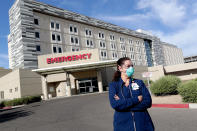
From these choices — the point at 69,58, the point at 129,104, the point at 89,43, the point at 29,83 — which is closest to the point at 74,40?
the point at 89,43

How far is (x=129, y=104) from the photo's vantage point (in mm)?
2211

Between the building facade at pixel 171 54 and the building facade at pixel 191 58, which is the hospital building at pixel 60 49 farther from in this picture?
the building facade at pixel 191 58

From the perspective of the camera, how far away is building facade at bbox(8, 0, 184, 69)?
3662 centimetres

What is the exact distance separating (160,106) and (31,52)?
106 ft

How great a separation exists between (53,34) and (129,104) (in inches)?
1656

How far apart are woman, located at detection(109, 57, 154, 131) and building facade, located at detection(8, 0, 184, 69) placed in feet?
119

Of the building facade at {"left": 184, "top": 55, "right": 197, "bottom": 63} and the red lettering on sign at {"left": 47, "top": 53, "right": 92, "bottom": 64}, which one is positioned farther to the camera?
the building facade at {"left": 184, "top": 55, "right": 197, "bottom": 63}

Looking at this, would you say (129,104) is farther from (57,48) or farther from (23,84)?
(57,48)

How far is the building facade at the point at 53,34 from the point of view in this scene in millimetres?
36625

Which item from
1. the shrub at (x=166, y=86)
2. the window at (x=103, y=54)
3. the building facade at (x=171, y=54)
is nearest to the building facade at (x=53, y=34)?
the window at (x=103, y=54)

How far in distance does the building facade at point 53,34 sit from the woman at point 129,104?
36.3 m

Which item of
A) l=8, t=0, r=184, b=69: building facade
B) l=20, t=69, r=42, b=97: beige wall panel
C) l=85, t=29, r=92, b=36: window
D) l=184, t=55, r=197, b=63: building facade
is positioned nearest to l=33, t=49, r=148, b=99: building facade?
l=20, t=69, r=42, b=97: beige wall panel

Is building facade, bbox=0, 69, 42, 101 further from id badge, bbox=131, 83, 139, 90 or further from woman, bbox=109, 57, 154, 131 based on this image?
id badge, bbox=131, 83, 139, 90

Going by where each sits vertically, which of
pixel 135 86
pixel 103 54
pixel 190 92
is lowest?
pixel 190 92
